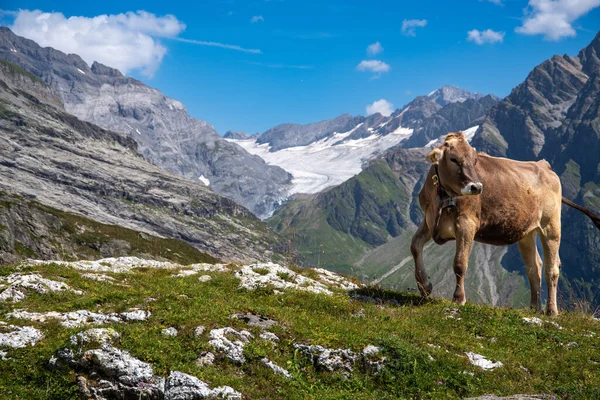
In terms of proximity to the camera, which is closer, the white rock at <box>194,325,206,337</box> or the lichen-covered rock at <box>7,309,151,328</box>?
the white rock at <box>194,325,206,337</box>

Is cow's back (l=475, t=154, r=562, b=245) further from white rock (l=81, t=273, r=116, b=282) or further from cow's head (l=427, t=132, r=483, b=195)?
white rock (l=81, t=273, r=116, b=282)

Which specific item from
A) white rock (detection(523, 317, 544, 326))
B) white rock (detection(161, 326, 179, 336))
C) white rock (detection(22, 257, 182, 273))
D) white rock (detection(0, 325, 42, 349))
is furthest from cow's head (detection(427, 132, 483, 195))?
white rock (detection(22, 257, 182, 273))

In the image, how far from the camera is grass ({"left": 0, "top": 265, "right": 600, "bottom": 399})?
875cm

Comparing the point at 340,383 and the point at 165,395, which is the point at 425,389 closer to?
the point at 340,383

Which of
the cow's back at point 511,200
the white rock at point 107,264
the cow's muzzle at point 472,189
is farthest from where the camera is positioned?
the white rock at point 107,264

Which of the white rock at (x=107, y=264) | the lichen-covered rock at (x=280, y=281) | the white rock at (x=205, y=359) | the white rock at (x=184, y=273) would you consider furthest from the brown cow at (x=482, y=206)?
the white rock at (x=107, y=264)

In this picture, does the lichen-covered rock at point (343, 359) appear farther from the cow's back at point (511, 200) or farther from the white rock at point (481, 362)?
the cow's back at point (511, 200)

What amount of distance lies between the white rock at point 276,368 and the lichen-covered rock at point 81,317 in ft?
9.63

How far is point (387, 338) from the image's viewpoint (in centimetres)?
1009

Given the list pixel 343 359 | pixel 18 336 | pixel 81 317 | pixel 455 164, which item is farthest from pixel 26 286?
pixel 455 164

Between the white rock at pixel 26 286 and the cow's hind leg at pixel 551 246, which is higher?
the cow's hind leg at pixel 551 246

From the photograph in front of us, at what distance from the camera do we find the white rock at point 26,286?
12.4 metres

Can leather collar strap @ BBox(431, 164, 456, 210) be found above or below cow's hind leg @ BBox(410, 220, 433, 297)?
above

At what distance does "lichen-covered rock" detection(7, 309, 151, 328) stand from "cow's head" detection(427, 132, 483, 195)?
8164 millimetres
